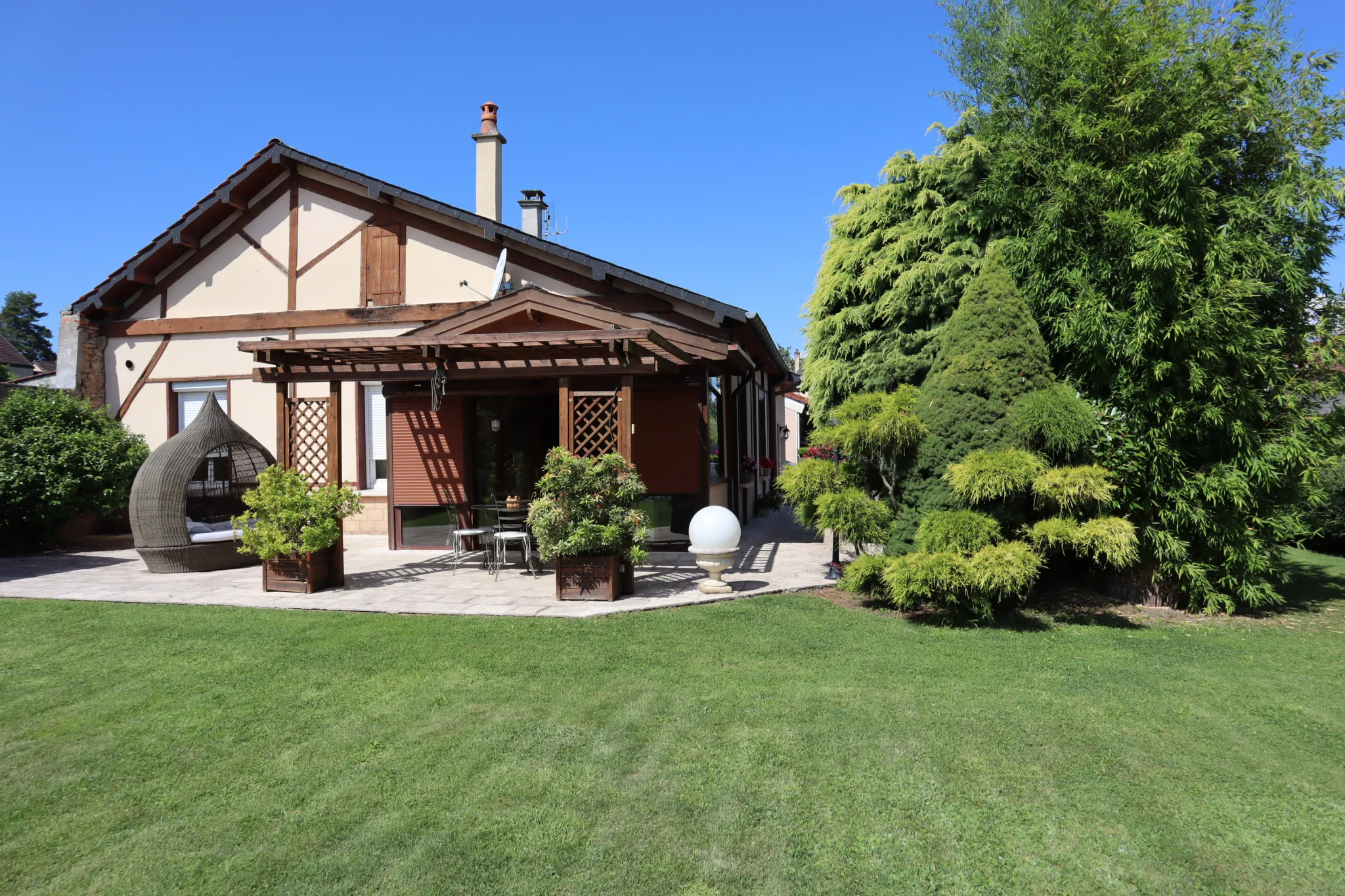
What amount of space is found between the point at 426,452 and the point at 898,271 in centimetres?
736

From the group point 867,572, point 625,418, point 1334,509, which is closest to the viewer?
point 867,572

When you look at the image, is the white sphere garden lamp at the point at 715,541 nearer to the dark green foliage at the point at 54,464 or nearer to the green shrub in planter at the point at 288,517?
the green shrub in planter at the point at 288,517

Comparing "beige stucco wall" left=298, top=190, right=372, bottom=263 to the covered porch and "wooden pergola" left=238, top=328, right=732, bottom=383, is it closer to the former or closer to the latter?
the covered porch

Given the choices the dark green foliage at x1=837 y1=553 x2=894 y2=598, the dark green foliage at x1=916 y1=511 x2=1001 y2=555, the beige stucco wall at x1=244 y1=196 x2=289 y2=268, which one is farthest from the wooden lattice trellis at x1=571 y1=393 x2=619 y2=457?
the beige stucco wall at x1=244 y1=196 x2=289 y2=268

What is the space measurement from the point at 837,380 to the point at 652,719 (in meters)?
7.11

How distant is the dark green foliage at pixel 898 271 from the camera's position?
962 cm

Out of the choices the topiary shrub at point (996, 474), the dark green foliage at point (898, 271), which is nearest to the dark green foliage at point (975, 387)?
the topiary shrub at point (996, 474)

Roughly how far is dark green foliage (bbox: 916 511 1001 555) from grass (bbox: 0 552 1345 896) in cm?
74

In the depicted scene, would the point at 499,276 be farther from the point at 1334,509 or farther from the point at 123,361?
the point at 1334,509

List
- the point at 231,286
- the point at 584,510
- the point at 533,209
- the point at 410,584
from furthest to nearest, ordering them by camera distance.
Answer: the point at 533,209 → the point at 231,286 → the point at 410,584 → the point at 584,510

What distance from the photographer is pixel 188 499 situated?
1068cm

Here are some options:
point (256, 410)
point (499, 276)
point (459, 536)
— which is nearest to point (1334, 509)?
point (459, 536)

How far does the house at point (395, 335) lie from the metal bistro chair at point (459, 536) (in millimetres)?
217

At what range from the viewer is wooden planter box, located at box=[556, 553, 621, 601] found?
761cm
